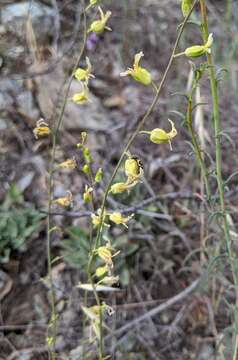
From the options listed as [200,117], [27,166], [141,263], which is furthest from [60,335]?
[200,117]

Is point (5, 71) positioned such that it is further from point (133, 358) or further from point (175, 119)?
point (133, 358)

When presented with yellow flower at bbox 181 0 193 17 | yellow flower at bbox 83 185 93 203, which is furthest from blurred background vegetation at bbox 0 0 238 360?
yellow flower at bbox 181 0 193 17

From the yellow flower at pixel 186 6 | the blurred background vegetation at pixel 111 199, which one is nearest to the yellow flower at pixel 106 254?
the blurred background vegetation at pixel 111 199

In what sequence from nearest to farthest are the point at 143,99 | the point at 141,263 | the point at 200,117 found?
the point at 200,117, the point at 141,263, the point at 143,99

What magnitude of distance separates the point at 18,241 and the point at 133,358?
25.2 inches

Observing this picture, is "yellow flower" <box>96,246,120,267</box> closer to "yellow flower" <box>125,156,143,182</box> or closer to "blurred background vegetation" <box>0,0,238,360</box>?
"yellow flower" <box>125,156,143,182</box>

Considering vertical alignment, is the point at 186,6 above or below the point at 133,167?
above

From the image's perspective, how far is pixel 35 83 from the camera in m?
2.69

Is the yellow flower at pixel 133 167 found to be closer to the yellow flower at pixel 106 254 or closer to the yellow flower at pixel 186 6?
the yellow flower at pixel 106 254

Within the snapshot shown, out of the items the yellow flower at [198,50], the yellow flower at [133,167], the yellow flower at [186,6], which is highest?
the yellow flower at [186,6]

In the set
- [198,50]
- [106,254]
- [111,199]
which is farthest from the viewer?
[111,199]

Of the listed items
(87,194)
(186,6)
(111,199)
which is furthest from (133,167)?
(111,199)

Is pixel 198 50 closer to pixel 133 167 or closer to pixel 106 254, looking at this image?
pixel 133 167

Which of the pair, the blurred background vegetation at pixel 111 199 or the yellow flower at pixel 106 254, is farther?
the blurred background vegetation at pixel 111 199
